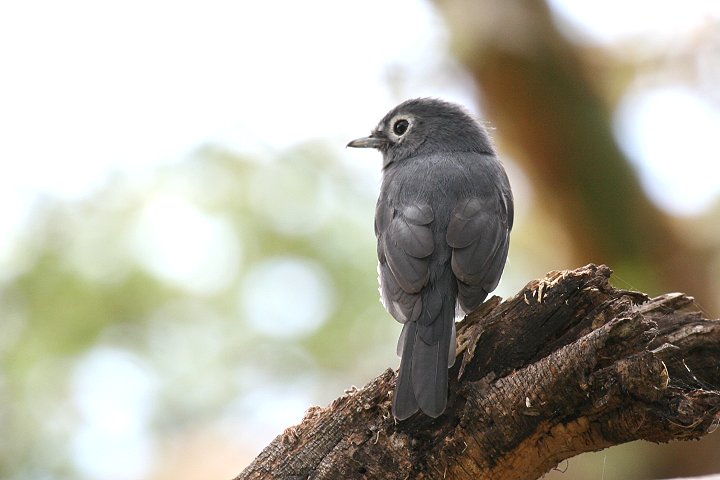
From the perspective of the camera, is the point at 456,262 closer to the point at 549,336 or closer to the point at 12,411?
the point at 549,336

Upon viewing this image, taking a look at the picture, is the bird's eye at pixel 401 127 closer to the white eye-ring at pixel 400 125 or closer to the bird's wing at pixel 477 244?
the white eye-ring at pixel 400 125

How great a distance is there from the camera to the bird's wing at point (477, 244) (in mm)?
5066

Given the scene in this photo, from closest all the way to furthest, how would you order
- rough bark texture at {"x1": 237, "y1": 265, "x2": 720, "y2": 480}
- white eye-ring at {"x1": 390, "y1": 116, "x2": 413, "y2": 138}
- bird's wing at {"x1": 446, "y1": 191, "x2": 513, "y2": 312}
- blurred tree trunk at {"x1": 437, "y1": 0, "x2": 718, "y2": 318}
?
rough bark texture at {"x1": 237, "y1": 265, "x2": 720, "y2": 480} < bird's wing at {"x1": 446, "y1": 191, "x2": 513, "y2": 312} < white eye-ring at {"x1": 390, "y1": 116, "x2": 413, "y2": 138} < blurred tree trunk at {"x1": 437, "y1": 0, "x2": 718, "y2": 318}

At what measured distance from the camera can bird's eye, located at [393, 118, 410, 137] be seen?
686cm

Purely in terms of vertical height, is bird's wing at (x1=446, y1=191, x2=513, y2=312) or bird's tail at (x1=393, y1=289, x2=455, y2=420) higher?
bird's wing at (x1=446, y1=191, x2=513, y2=312)

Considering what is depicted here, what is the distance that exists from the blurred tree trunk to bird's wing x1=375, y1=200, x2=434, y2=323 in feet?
9.80

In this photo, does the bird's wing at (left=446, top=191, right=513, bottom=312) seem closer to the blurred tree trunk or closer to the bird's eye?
the bird's eye

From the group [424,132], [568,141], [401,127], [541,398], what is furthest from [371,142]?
[541,398]

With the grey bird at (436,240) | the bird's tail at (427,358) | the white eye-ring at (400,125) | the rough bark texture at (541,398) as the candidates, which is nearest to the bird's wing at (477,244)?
the grey bird at (436,240)

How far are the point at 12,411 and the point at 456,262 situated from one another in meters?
4.82

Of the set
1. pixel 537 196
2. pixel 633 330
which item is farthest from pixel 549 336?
pixel 537 196

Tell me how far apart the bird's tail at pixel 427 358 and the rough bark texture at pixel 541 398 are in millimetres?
100

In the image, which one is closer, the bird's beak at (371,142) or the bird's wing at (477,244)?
the bird's wing at (477,244)

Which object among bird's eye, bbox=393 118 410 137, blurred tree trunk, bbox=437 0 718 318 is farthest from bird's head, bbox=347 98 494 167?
blurred tree trunk, bbox=437 0 718 318
